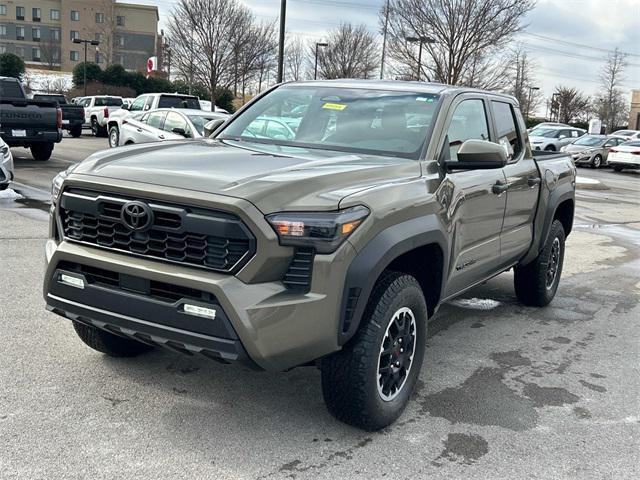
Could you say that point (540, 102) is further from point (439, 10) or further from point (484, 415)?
point (484, 415)

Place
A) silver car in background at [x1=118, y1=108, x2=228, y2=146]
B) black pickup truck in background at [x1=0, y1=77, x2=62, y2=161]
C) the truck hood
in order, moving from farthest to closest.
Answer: black pickup truck in background at [x1=0, y1=77, x2=62, y2=161]
silver car in background at [x1=118, y1=108, x2=228, y2=146]
the truck hood

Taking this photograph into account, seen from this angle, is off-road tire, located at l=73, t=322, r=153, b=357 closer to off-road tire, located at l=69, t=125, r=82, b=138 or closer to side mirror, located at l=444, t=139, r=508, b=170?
side mirror, located at l=444, t=139, r=508, b=170

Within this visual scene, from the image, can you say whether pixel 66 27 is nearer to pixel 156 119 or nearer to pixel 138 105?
pixel 138 105

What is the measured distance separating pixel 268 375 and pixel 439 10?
2645 cm

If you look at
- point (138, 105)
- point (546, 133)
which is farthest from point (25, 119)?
point (546, 133)

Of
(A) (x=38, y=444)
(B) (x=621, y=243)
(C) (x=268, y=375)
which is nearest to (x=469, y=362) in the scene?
(C) (x=268, y=375)

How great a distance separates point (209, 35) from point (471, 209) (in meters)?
28.9

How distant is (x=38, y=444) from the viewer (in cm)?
315

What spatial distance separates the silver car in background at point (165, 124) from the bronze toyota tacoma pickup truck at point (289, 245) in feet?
29.8

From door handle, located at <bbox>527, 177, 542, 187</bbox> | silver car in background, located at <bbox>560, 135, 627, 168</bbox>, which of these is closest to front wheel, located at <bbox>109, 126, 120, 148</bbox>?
door handle, located at <bbox>527, 177, 542, 187</bbox>

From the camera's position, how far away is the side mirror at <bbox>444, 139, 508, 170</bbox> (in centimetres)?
388

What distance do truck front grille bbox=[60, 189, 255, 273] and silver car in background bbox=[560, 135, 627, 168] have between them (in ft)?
95.5

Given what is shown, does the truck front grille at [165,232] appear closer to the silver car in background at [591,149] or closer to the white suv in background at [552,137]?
the white suv in background at [552,137]

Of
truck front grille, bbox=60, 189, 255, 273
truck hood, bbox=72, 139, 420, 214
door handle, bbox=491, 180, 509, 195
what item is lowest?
truck front grille, bbox=60, 189, 255, 273
